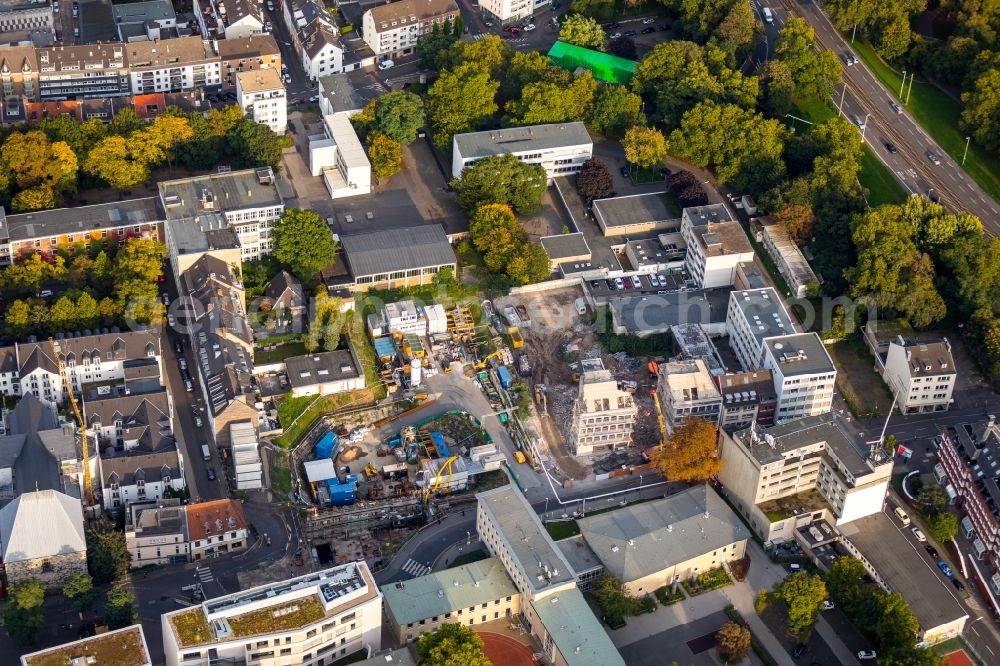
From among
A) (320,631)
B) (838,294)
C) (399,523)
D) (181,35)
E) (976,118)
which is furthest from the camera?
(181,35)

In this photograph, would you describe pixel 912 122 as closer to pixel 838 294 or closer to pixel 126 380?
pixel 838 294

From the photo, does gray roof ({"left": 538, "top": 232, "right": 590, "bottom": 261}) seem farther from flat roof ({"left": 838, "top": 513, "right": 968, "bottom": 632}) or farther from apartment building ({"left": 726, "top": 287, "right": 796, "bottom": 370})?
flat roof ({"left": 838, "top": 513, "right": 968, "bottom": 632})

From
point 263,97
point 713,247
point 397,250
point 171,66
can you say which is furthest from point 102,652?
point 171,66

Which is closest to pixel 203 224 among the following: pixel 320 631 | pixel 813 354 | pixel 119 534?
pixel 119 534

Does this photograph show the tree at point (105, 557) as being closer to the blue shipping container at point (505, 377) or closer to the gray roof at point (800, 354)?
the blue shipping container at point (505, 377)

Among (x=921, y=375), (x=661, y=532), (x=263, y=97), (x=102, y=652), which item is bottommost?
(x=661, y=532)

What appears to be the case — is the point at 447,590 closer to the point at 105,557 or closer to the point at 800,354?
the point at 105,557
